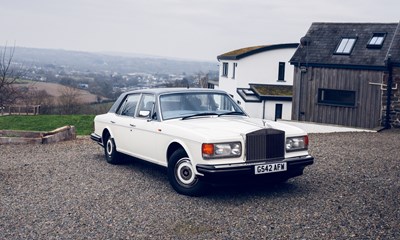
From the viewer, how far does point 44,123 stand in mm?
24000

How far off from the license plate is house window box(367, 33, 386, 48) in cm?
1728

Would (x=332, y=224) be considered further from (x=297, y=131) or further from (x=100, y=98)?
(x=100, y=98)

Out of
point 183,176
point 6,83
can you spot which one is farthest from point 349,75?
point 6,83

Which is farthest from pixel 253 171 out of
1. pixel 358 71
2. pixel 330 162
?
pixel 358 71

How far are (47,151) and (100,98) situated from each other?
44139mm

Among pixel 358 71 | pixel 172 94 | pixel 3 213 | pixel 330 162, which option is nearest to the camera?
pixel 3 213

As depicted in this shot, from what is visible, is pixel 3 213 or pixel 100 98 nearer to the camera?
pixel 3 213

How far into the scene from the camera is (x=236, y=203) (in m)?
6.73

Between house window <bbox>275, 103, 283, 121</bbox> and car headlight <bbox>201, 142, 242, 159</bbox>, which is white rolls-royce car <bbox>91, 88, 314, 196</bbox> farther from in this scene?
house window <bbox>275, 103, 283, 121</bbox>

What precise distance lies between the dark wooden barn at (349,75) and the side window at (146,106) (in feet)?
47.4

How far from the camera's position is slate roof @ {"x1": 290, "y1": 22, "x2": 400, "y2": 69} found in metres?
21.4

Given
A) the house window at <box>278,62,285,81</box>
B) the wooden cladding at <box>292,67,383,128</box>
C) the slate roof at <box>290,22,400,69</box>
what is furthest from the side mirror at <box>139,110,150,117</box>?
the house window at <box>278,62,285,81</box>

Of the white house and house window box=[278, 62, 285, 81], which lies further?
house window box=[278, 62, 285, 81]

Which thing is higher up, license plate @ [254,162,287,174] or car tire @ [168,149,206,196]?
license plate @ [254,162,287,174]
